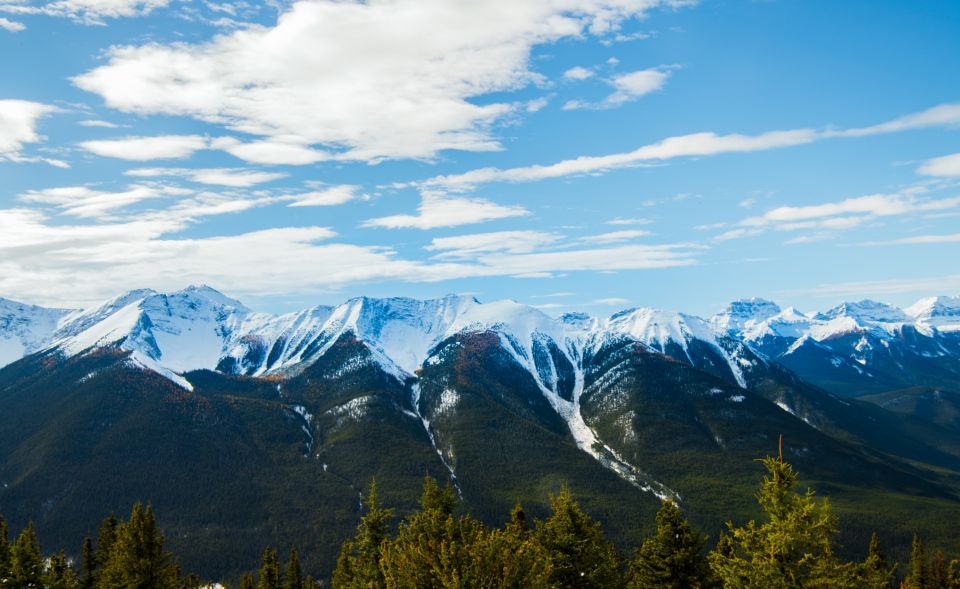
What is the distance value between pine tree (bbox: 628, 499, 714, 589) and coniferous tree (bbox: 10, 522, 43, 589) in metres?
44.1

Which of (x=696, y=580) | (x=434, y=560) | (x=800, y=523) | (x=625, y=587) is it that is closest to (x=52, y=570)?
(x=434, y=560)

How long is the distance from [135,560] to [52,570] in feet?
41.1

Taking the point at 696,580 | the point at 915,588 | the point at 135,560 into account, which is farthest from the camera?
the point at 915,588

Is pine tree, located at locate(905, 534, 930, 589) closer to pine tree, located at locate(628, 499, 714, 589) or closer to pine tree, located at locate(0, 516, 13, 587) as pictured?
pine tree, located at locate(628, 499, 714, 589)

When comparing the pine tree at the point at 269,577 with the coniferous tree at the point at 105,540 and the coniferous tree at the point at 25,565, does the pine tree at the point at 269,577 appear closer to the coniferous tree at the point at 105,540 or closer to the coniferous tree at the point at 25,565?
the coniferous tree at the point at 105,540

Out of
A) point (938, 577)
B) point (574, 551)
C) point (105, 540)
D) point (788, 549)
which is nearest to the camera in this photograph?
point (788, 549)

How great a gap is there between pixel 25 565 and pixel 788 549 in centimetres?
5227

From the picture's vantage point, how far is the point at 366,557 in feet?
178

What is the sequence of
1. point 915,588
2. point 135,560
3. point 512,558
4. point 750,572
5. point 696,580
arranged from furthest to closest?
1. point 915,588
2. point 135,560
3. point 696,580
4. point 750,572
5. point 512,558

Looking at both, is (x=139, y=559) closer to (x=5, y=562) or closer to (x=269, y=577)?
(x=5, y=562)

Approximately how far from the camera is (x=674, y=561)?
4378 centimetres

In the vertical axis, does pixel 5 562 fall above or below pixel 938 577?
above

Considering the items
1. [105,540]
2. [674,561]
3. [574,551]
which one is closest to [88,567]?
[105,540]

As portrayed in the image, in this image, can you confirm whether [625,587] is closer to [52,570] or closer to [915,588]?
[52,570]
